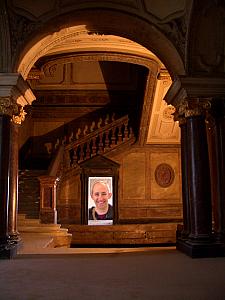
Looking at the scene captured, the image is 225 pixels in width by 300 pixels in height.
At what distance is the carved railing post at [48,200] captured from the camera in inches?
426

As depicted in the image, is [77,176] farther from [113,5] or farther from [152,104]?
[113,5]

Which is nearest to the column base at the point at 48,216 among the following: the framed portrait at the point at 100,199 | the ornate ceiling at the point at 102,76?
the framed portrait at the point at 100,199

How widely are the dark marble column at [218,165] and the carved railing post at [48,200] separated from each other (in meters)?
5.17

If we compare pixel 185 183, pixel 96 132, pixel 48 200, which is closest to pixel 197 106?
pixel 185 183

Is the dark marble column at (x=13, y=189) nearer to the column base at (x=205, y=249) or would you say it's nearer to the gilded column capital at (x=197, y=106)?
the column base at (x=205, y=249)

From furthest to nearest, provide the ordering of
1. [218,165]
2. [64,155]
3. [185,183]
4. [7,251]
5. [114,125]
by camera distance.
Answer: [114,125] → [64,155] → [185,183] → [218,165] → [7,251]

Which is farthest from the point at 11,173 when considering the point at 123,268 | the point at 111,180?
the point at 111,180

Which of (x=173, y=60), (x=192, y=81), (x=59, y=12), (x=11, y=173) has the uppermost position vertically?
(x=59, y=12)

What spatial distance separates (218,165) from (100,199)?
7.35 meters

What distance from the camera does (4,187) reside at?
670 centimetres

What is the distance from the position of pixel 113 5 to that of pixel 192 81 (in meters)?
2.06

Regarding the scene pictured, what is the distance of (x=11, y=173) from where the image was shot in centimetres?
721

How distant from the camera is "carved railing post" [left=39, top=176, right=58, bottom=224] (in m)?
10.8

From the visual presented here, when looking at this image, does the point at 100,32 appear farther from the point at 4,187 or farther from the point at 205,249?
the point at 205,249
